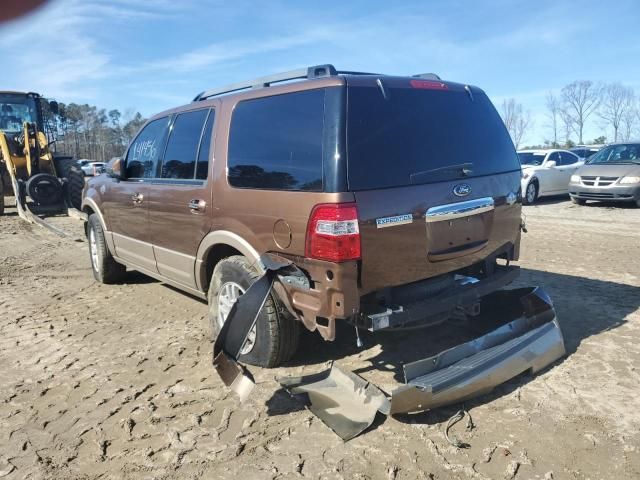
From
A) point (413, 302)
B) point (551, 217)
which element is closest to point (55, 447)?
point (413, 302)

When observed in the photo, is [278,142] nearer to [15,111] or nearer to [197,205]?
[197,205]

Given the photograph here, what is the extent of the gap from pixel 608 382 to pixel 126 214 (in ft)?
15.0

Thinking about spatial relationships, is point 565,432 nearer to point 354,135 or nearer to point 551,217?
point 354,135

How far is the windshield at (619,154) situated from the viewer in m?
13.6

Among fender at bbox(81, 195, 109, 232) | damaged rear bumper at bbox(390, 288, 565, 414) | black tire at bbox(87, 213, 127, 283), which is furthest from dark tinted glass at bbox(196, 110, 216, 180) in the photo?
black tire at bbox(87, 213, 127, 283)

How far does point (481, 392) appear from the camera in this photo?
3221 mm

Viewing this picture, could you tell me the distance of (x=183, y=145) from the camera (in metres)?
4.51

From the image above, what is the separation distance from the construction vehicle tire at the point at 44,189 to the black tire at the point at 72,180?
30 centimetres

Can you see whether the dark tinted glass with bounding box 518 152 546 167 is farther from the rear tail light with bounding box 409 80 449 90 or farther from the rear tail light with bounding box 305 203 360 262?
the rear tail light with bounding box 305 203 360 262

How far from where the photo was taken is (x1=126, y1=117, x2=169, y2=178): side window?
4930 mm

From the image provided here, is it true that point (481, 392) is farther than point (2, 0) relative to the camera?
Yes

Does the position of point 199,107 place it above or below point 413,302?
above

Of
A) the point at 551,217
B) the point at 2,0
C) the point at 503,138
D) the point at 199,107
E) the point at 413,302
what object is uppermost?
the point at 2,0

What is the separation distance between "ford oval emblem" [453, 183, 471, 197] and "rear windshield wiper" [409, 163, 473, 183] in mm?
81
